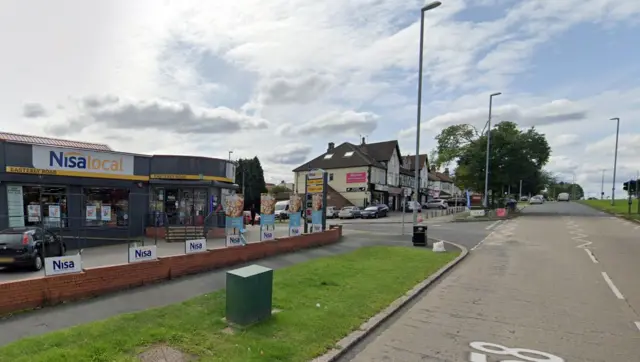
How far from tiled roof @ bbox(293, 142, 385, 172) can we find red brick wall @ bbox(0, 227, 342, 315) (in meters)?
43.6

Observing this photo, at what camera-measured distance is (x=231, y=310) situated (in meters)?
6.49

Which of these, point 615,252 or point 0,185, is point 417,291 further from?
point 0,185

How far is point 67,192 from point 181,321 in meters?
15.3

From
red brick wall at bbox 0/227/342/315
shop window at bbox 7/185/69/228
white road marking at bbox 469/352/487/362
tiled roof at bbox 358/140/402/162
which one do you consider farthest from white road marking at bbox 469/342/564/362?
tiled roof at bbox 358/140/402/162

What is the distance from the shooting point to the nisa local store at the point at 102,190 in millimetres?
17016

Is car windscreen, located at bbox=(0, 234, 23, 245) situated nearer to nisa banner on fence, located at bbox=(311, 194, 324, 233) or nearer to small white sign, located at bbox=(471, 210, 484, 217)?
nisa banner on fence, located at bbox=(311, 194, 324, 233)

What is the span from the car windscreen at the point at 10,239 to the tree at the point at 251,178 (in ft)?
164

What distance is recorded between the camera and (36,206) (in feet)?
57.3

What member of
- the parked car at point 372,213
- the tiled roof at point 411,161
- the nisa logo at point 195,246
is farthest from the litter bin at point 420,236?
the tiled roof at point 411,161

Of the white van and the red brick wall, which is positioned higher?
the red brick wall

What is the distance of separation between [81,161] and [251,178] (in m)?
45.3

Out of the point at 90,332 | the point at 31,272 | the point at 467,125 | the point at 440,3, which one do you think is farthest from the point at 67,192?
the point at 467,125

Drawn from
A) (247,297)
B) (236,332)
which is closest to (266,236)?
(247,297)

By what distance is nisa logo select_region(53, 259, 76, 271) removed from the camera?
811cm
